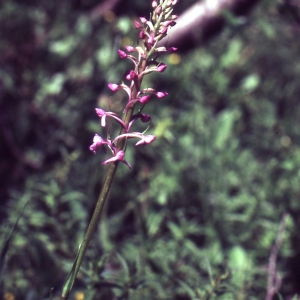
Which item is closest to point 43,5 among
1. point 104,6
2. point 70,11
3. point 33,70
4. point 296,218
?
point 70,11

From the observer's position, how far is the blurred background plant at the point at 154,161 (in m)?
2.36

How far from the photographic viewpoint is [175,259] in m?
2.34

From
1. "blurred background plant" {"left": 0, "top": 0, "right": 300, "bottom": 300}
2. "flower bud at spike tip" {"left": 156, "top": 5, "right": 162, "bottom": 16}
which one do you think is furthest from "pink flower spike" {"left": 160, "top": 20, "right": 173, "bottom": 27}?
"blurred background plant" {"left": 0, "top": 0, "right": 300, "bottom": 300}

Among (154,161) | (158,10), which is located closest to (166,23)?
(158,10)

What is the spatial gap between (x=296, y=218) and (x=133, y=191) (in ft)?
4.05

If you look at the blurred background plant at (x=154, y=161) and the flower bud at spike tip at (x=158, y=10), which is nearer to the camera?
the flower bud at spike tip at (x=158, y=10)

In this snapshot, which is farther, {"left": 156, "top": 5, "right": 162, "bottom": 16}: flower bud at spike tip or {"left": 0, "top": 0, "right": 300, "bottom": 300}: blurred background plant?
{"left": 0, "top": 0, "right": 300, "bottom": 300}: blurred background plant

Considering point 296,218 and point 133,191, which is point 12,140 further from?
point 296,218

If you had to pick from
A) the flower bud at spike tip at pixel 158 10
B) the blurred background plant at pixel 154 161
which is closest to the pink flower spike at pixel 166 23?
the flower bud at spike tip at pixel 158 10

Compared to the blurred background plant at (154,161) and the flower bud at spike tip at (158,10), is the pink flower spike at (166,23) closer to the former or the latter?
the flower bud at spike tip at (158,10)

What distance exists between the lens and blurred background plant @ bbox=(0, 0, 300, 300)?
2.36 m

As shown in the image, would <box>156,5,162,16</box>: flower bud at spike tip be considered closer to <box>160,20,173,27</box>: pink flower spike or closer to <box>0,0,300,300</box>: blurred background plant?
<box>160,20,173,27</box>: pink flower spike

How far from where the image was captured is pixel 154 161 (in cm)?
338

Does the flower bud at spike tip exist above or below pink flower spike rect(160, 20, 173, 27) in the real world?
above
